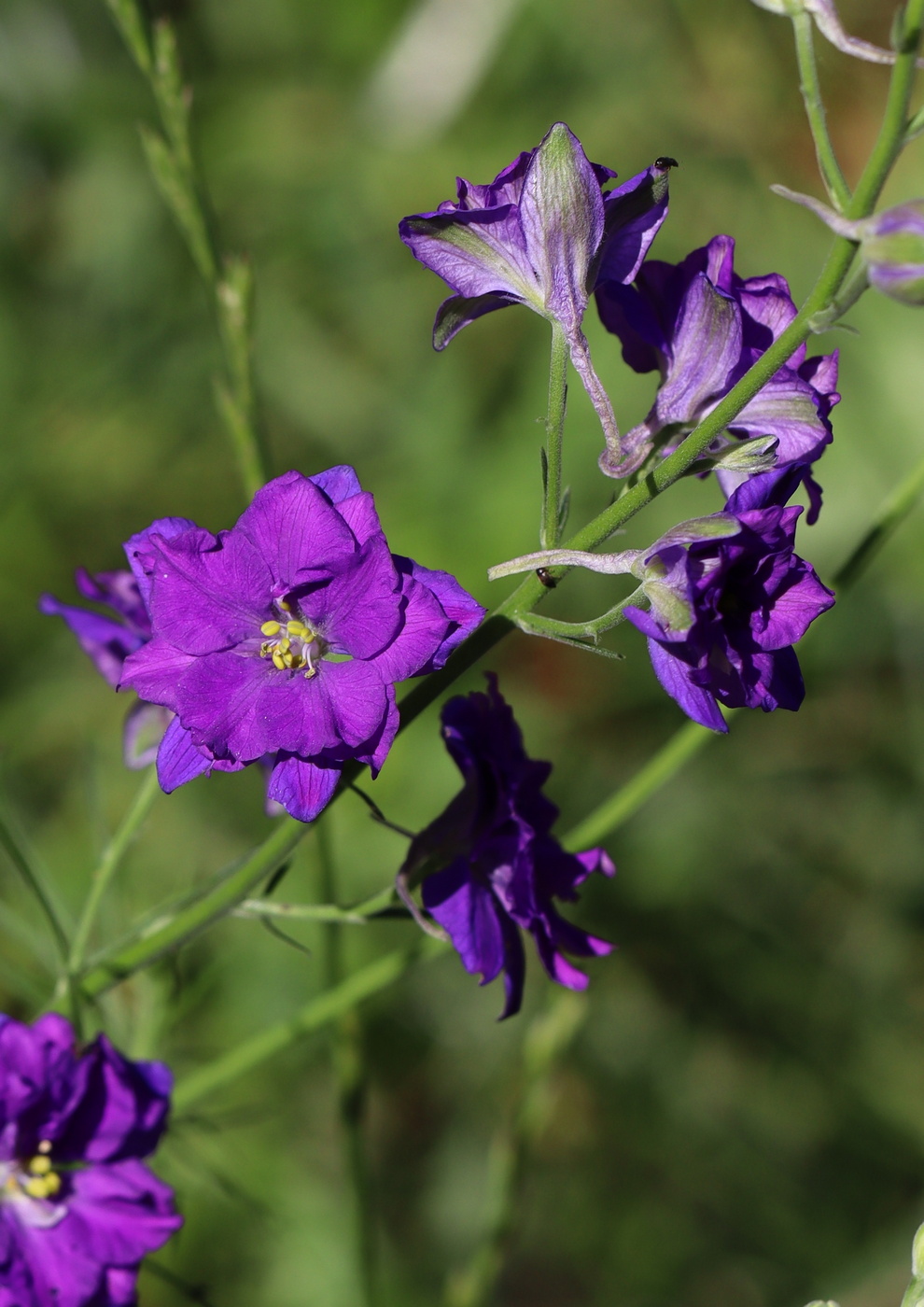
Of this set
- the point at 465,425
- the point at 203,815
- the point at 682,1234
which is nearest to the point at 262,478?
the point at 203,815

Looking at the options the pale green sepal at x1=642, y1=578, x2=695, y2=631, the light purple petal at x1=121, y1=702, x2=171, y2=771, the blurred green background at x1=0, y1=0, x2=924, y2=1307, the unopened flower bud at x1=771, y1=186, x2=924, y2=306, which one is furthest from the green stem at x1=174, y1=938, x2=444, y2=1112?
the blurred green background at x1=0, y1=0, x2=924, y2=1307

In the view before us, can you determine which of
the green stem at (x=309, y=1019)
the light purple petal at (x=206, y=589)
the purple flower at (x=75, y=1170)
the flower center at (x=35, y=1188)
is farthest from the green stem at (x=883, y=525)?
the flower center at (x=35, y=1188)

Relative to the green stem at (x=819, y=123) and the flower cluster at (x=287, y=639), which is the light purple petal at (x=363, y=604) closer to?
the flower cluster at (x=287, y=639)

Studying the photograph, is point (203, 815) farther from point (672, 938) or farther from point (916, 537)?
point (916, 537)

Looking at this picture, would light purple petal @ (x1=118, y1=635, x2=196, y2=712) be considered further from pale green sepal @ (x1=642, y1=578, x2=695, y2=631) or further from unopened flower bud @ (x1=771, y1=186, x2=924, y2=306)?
unopened flower bud @ (x1=771, y1=186, x2=924, y2=306)

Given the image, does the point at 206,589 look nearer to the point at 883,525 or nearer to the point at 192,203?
the point at 192,203
